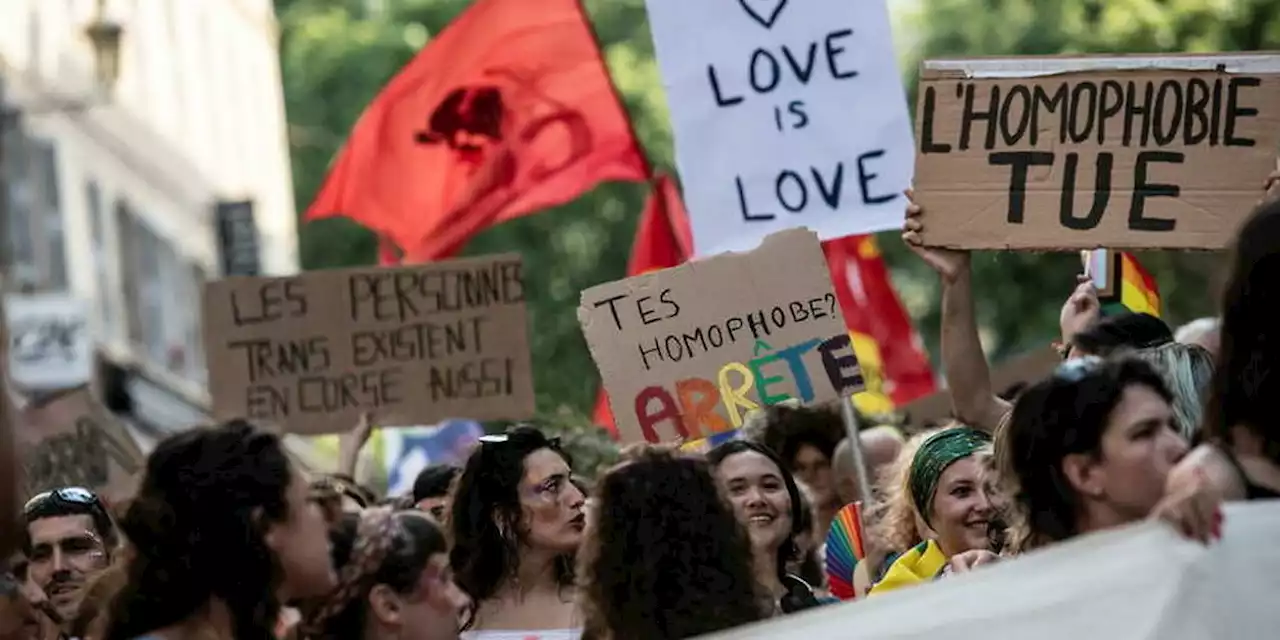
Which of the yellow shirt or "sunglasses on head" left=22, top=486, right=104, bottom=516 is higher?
"sunglasses on head" left=22, top=486, right=104, bottom=516

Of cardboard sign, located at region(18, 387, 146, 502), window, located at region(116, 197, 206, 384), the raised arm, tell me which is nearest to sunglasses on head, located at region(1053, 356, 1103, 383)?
the raised arm

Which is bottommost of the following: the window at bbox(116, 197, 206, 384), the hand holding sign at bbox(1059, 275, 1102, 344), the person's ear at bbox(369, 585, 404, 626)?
the window at bbox(116, 197, 206, 384)

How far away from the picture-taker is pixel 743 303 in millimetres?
8023

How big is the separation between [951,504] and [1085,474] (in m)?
1.93

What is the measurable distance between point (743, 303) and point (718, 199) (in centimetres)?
121

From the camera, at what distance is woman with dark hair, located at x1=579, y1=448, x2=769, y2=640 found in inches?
212

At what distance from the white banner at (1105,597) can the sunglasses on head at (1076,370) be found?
2.13 feet

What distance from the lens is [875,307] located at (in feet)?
43.4

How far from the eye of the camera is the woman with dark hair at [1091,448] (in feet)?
16.3

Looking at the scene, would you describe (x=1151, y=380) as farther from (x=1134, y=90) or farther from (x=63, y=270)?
(x=63, y=270)

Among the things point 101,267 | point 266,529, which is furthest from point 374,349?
point 101,267

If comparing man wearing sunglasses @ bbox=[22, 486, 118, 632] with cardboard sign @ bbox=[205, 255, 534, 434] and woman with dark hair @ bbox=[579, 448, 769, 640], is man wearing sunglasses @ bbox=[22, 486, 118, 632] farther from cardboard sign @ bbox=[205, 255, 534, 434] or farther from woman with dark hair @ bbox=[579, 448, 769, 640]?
cardboard sign @ bbox=[205, 255, 534, 434]

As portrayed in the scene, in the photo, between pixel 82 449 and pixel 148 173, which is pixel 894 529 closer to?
pixel 82 449

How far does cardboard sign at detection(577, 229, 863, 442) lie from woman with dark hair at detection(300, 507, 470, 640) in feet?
8.62
